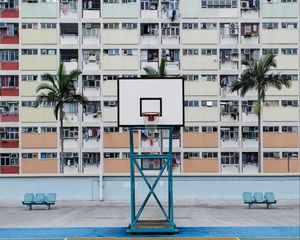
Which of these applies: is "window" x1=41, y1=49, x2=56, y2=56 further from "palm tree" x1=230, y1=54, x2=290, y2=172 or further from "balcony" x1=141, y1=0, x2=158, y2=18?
"palm tree" x1=230, y1=54, x2=290, y2=172

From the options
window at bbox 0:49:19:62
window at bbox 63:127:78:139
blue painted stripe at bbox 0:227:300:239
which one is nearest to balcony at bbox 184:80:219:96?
window at bbox 63:127:78:139

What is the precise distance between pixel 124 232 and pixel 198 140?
25026 mm

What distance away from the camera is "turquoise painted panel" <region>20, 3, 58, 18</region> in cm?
4200

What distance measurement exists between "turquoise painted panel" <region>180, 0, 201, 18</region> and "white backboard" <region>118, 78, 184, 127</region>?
25.4 meters

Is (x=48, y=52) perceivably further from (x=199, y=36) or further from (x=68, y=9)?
(x=199, y=36)

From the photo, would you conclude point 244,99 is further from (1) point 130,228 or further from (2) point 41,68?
(1) point 130,228

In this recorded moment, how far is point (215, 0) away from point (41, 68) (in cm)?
1588

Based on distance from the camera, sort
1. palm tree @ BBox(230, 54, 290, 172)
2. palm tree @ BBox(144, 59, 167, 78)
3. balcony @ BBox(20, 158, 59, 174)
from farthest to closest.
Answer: balcony @ BBox(20, 158, 59, 174)
palm tree @ BBox(230, 54, 290, 172)
palm tree @ BBox(144, 59, 167, 78)

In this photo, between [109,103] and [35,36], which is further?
[109,103]

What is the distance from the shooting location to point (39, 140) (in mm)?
42125

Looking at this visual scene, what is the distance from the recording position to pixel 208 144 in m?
42.4

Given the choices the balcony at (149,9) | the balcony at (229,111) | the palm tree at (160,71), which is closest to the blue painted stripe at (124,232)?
the palm tree at (160,71)

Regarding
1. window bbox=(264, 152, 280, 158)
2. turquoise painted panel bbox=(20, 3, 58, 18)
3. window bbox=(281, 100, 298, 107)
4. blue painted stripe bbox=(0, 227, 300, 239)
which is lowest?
blue painted stripe bbox=(0, 227, 300, 239)

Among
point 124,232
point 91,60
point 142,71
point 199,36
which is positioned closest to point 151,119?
point 124,232
